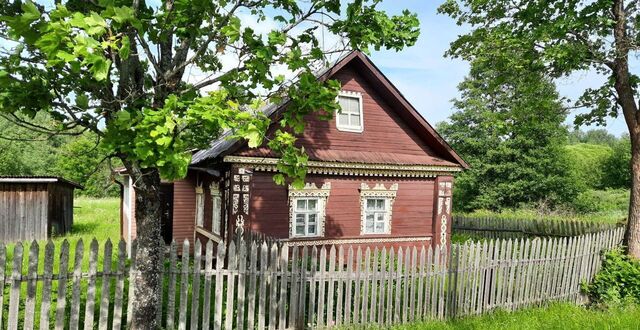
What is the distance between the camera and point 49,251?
5.34 metres

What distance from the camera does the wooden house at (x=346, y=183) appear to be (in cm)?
1097

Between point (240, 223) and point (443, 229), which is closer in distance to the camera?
point (240, 223)

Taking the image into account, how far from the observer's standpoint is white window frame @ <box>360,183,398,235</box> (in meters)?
12.8

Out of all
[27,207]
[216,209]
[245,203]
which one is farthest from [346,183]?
[27,207]

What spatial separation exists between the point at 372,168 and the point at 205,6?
27.9ft

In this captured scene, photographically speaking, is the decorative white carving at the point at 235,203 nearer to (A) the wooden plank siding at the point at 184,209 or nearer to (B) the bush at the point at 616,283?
(A) the wooden plank siding at the point at 184,209

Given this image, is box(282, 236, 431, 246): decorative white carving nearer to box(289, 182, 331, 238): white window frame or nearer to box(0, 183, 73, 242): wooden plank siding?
box(289, 182, 331, 238): white window frame

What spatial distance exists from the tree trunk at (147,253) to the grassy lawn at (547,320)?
168 inches

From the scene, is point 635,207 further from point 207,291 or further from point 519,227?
point 207,291

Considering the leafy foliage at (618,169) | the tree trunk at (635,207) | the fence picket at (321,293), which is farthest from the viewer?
Answer: the leafy foliage at (618,169)

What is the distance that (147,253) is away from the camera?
19.3 ft

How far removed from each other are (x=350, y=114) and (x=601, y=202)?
42.2 metres

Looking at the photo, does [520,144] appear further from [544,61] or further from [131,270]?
[131,270]

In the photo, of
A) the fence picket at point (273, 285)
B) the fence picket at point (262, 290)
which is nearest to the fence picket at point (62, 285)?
the fence picket at point (262, 290)
